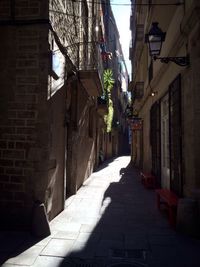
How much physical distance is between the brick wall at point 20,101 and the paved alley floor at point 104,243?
0.73 meters

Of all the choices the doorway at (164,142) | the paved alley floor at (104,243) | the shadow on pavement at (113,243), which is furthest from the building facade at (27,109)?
the doorway at (164,142)

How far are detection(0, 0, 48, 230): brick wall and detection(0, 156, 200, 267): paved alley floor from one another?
2.39ft

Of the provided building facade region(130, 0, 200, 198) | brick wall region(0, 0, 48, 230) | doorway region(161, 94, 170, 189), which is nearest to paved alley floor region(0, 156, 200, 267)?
brick wall region(0, 0, 48, 230)

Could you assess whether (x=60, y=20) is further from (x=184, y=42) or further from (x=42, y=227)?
(x=42, y=227)

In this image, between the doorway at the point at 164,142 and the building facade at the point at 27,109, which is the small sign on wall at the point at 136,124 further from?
the building facade at the point at 27,109

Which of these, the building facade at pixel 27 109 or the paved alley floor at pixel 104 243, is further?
the building facade at pixel 27 109

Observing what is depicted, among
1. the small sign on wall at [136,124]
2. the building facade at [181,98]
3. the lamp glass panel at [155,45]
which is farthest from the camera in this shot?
the small sign on wall at [136,124]

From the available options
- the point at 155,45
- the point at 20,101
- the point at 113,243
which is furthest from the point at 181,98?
the point at 113,243

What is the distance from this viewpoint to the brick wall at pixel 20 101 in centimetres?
571

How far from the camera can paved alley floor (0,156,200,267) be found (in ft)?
13.7

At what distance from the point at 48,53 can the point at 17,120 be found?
1.39 metres

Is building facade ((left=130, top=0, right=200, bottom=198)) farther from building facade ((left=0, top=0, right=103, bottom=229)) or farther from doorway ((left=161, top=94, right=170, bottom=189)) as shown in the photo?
building facade ((left=0, top=0, right=103, bottom=229))

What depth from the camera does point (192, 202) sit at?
5449 mm

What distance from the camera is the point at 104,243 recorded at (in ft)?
16.1
